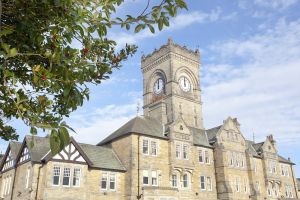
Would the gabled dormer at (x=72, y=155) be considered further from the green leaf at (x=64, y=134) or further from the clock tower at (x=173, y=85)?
the green leaf at (x=64, y=134)

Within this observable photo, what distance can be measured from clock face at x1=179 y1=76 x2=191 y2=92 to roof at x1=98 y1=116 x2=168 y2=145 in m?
23.3

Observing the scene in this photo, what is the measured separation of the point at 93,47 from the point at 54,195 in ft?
84.6

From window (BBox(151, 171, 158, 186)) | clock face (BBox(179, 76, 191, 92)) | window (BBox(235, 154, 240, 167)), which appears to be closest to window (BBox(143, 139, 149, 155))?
window (BBox(151, 171, 158, 186))

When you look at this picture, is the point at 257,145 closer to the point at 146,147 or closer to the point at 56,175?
the point at 146,147

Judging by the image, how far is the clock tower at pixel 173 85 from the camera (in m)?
60.8

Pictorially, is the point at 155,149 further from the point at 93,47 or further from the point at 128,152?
the point at 93,47

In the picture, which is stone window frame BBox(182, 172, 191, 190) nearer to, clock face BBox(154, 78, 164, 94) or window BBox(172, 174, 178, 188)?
window BBox(172, 174, 178, 188)

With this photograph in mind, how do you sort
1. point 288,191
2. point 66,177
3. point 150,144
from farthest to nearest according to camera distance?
point 288,191 → point 150,144 → point 66,177

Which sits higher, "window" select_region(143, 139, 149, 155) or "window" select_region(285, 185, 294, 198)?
"window" select_region(143, 139, 149, 155)

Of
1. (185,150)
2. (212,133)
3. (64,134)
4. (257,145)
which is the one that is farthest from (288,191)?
(64,134)

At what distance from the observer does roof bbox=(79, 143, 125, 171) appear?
34.6 metres

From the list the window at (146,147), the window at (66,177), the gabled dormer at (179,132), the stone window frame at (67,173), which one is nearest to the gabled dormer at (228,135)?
the gabled dormer at (179,132)

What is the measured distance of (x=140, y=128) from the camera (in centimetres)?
3872

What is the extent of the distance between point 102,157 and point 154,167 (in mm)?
6136
